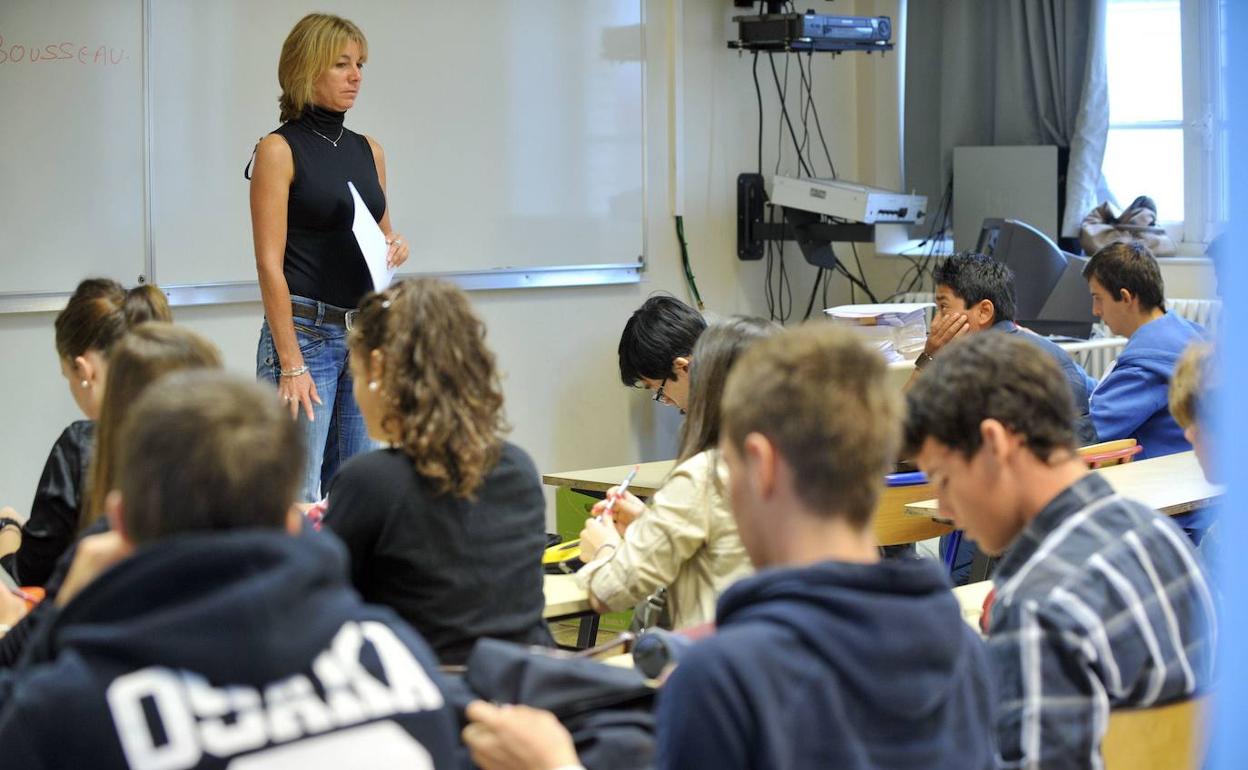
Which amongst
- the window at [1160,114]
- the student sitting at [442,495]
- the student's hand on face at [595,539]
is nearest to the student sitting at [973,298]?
the student's hand on face at [595,539]

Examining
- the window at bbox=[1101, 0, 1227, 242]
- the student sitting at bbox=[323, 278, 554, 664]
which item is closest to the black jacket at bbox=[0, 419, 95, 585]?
the student sitting at bbox=[323, 278, 554, 664]

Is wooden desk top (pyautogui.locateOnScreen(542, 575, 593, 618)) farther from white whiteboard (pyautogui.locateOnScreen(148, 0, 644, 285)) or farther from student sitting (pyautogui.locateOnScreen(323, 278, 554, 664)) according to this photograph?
white whiteboard (pyautogui.locateOnScreen(148, 0, 644, 285))

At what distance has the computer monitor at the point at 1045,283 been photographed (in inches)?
216

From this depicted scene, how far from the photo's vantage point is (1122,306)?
13.5 ft

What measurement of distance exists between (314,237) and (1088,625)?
7.86ft

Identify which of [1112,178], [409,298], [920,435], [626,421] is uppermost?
[1112,178]

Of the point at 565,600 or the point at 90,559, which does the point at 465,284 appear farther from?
the point at 90,559

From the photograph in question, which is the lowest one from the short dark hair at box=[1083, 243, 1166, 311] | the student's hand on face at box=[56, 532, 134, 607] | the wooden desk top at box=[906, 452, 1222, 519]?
the wooden desk top at box=[906, 452, 1222, 519]

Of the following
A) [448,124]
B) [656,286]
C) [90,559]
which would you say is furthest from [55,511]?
[656,286]

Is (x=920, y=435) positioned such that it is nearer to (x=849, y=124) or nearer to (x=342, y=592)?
(x=342, y=592)

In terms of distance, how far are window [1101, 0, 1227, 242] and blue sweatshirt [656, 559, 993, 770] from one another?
5139 mm

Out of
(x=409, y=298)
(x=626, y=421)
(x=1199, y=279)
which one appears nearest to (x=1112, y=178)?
(x=1199, y=279)

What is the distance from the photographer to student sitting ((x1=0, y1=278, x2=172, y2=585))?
2.29 metres

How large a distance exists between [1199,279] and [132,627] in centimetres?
544
